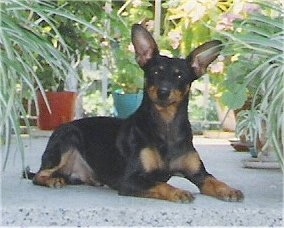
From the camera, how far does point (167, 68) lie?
2939 millimetres

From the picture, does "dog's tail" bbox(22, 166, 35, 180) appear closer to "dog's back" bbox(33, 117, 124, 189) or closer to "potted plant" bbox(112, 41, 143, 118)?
"dog's back" bbox(33, 117, 124, 189)

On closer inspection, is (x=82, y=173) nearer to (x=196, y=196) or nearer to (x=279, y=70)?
(x=196, y=196)

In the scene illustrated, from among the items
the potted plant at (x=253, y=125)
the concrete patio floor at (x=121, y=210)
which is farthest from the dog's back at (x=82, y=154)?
the potted plant at (x=253, y=125)

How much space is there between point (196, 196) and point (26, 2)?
0.90m

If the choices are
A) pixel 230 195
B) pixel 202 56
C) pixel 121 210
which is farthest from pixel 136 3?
pixel 121 210

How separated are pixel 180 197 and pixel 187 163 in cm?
22

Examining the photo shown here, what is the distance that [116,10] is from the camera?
A: 16.4 ft

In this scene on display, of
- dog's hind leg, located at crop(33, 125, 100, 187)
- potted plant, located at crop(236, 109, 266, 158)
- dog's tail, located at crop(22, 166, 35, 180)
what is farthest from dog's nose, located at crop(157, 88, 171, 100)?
dog's tail, located at crop(22, 166, 35, 180)

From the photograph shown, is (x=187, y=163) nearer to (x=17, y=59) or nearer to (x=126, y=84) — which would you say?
(x=17, y=59)

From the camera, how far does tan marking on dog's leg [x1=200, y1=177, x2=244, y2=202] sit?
282 centimetres

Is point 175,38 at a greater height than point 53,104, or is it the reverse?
point 175,38

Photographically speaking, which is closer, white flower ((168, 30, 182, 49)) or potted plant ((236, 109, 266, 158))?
Answer: potted plant ((236, 109, 266, 158))

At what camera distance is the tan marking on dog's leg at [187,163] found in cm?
295

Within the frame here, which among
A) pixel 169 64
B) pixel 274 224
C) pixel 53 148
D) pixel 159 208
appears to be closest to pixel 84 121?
pixel 53 148
